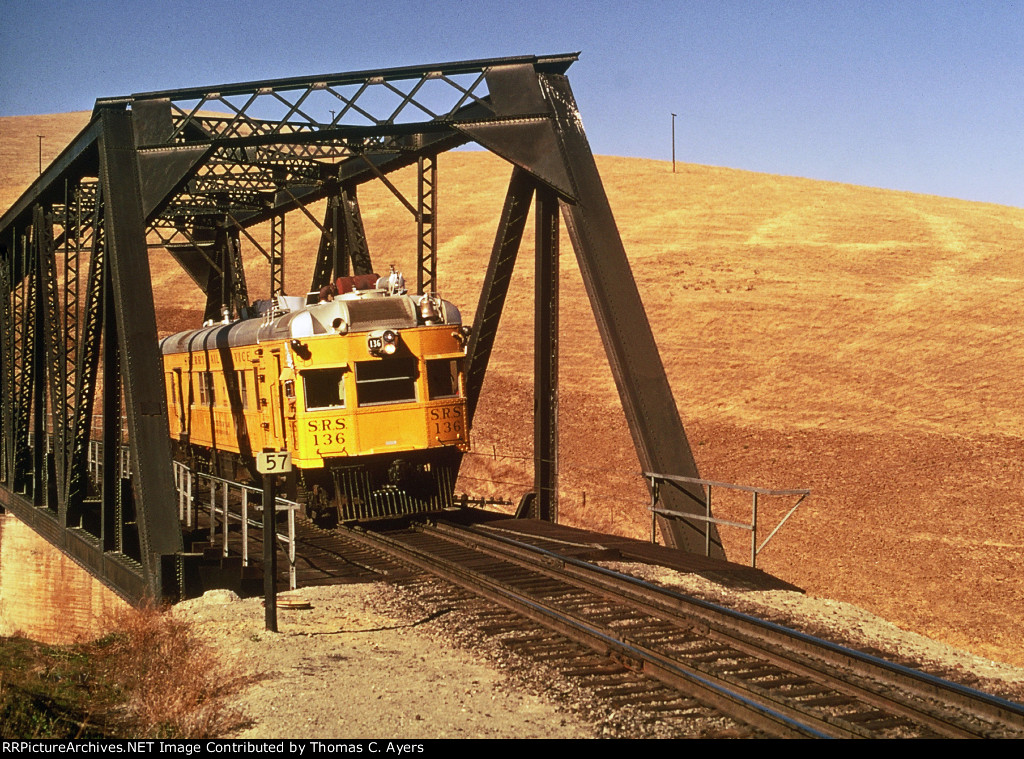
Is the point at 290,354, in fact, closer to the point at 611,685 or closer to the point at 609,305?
the point at 609,305

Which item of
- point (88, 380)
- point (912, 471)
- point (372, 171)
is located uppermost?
point (372, 171)

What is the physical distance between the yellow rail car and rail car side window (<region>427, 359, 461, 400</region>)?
0.02 meters

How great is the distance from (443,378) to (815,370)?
30.1m

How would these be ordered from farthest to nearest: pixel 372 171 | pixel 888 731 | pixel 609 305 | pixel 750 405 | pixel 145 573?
pixel 750 405 → pixel 372 171 → pixel 609 305 → pixel 145 573 → pixel 888 731

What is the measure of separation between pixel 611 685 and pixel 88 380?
35.5ft

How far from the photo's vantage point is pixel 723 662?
31.0 feet

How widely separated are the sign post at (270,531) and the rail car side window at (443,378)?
19.7 feet

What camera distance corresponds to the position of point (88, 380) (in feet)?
54.3

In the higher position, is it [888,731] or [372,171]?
[372,171]

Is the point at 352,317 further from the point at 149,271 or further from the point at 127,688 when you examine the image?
the point at 127,688

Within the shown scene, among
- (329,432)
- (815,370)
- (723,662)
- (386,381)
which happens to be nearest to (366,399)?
(386,381)

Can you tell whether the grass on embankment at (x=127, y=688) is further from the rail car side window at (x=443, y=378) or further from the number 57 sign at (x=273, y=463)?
the rail car side window at (x=443, y=378)

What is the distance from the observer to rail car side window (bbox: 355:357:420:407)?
56.3ft
